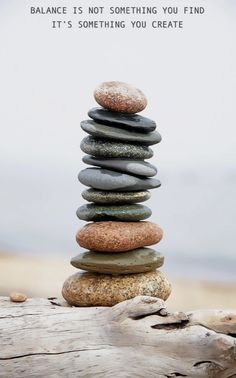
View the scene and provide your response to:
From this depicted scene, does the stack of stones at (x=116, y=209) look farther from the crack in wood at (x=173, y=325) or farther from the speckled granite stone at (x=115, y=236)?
the crack in wood at (x=173, y=325)

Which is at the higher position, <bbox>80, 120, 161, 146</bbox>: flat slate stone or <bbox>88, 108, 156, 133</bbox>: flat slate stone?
<bbox>88, 108, 156, 133</bbox>: flat slate stone

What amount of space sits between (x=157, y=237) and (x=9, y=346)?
3.08 ft

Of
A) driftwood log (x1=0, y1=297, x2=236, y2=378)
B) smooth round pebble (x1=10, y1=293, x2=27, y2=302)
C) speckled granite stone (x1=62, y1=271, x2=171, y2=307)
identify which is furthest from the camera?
smooth round pebble (x1=10, y1=293, x2=27, y2=302)

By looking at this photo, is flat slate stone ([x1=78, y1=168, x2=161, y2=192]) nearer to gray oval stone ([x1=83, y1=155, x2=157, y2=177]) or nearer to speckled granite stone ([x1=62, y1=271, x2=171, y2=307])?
gray oval stone ([x1=83, y1=155, x2=157, y2=177])

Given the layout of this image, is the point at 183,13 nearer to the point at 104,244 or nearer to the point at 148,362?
the point at 104,244

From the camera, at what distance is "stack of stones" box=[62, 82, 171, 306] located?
11.0 ft

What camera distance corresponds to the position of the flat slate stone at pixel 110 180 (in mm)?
3389

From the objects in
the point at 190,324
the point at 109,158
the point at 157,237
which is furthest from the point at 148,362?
Result: the point at 109,158

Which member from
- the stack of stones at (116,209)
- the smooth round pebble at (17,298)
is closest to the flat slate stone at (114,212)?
the stack of stones at (116,209)

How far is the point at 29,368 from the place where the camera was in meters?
2.95

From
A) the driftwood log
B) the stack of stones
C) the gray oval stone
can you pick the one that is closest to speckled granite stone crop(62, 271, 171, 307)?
the stack of stones

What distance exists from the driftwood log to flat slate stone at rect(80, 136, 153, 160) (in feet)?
2.46

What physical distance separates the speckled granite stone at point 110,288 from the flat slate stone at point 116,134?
65cm

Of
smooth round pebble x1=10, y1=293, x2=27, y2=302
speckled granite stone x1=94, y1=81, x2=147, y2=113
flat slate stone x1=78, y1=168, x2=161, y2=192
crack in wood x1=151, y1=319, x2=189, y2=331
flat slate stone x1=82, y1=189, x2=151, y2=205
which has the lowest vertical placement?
crack in wood x1=151, y1=319, x2=189, y2=331
